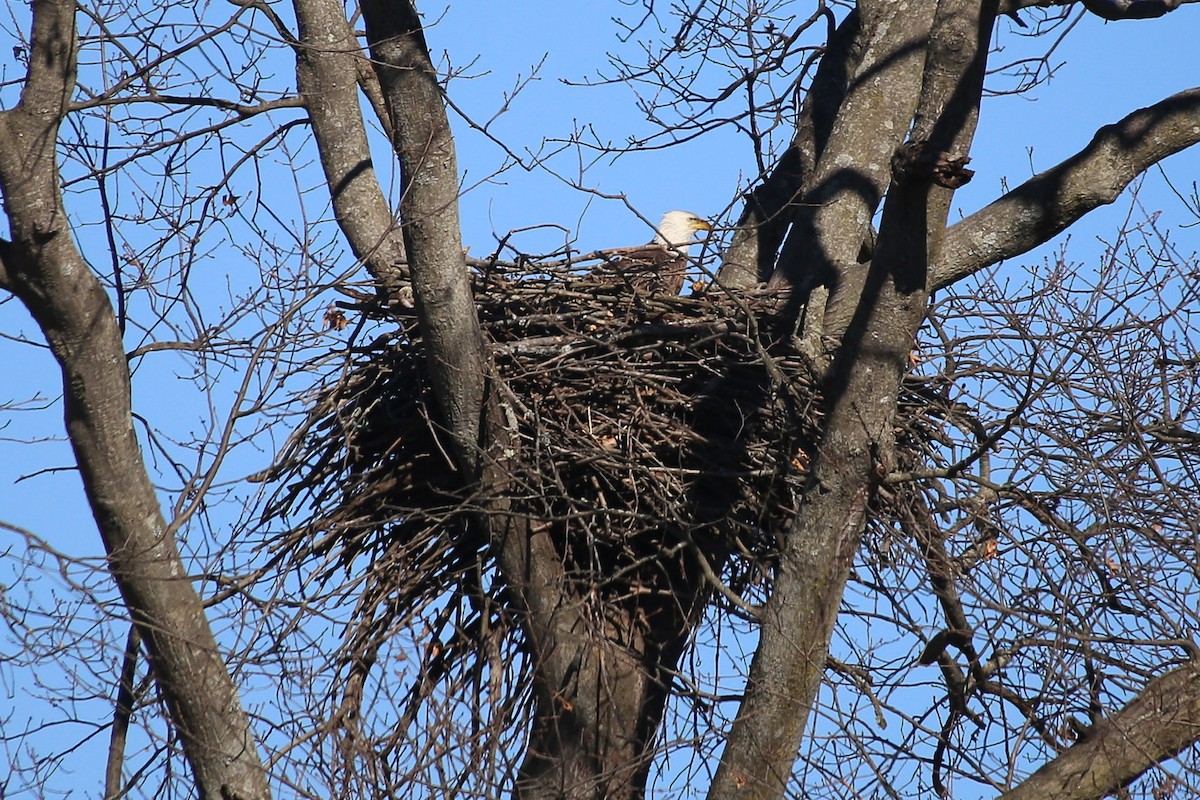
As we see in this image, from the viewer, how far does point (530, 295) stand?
16.2 feet

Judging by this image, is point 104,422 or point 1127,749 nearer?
point 1127,749

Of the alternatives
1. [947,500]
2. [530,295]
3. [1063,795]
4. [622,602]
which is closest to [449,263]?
[530,295]

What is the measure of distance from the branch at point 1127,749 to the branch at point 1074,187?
140cm

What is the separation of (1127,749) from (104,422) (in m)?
3.11

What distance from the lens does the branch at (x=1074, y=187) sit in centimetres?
433

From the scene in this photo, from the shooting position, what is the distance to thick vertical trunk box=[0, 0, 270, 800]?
12.7ft

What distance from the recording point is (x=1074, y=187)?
4.33m

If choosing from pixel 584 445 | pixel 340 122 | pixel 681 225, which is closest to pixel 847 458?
pixel 584 445

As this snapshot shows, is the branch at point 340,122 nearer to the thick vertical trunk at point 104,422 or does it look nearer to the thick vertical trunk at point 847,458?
the thick vertical trunk at point 104,422

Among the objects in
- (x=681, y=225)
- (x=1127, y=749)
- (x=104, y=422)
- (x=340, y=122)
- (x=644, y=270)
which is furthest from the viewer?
(x=681, y=225)

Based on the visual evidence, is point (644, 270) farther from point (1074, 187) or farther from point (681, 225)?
point (681, 225)

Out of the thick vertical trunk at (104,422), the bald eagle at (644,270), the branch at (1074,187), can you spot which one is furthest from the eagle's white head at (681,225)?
the thick vertical trunk at (104,422)

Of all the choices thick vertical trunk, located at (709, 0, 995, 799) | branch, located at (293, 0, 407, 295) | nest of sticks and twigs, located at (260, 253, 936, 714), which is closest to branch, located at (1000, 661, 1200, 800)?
thick vertical trunk, located at (709, 0, 995, 799)

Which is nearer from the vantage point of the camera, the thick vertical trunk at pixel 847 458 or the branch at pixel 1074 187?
the thick vertical trunk at pixel 847 458
